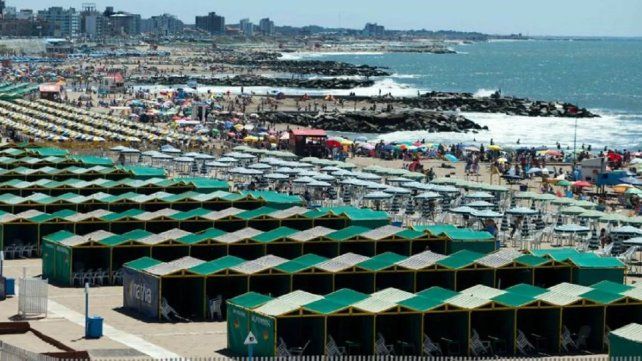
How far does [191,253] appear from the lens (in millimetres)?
37094

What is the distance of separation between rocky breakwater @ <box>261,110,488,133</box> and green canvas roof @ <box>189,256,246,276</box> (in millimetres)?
63916

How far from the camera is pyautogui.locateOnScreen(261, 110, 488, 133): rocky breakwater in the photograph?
323 ft

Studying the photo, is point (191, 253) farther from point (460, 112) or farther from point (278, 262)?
point (460, 112)

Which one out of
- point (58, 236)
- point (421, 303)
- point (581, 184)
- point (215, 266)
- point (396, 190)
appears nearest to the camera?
point (421, 303)

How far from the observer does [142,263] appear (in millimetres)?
34062

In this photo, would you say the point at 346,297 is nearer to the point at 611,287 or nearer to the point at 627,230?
the point at 611,287

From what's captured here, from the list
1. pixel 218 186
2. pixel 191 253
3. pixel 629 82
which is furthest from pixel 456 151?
pixel 629 82

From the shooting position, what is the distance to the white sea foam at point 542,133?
303 feet

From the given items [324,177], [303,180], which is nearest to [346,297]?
[303,180]

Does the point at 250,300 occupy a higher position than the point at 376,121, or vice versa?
the point at 250,300

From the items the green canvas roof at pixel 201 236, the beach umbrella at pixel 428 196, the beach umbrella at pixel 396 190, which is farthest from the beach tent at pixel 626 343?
the beach umbrella at pixel 396 190

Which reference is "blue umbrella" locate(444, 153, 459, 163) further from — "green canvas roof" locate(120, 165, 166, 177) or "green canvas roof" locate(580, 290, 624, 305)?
"green canvas roof" locate(580, 290, 624, 305)

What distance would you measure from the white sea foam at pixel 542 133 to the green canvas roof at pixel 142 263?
51.9m

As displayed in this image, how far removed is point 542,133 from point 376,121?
10.9 m
